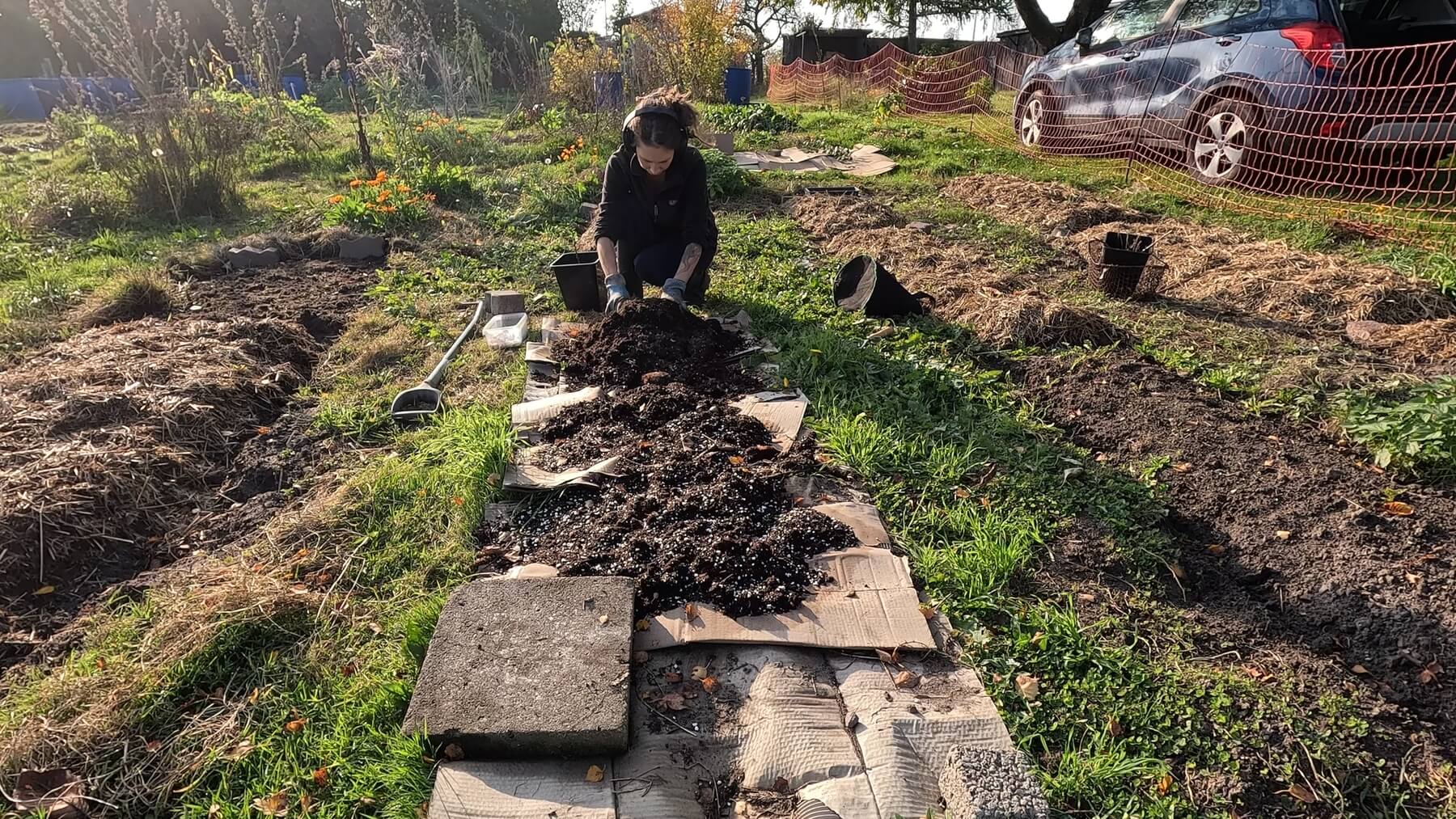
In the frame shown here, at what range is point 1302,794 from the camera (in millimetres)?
1591

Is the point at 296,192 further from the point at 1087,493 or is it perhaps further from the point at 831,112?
the point at 831,112

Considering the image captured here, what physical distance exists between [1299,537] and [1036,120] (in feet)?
26.3

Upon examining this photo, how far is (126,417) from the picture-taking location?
311 cm

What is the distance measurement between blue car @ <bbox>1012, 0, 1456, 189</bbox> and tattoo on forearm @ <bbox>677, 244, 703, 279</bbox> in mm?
4424

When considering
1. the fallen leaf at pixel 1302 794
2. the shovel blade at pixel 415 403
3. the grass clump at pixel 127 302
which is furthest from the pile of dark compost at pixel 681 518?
the grass clump at pixel 127 302

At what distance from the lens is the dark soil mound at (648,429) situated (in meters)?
2.86

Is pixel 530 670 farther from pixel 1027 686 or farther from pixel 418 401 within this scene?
pixel 418 401

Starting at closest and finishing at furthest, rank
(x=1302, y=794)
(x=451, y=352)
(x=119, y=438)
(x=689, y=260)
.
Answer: (x=1302, y=794)
(x=119, y=438)
(x=451, y=352)
(x=689, y=260)

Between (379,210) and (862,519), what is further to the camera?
(379,210)

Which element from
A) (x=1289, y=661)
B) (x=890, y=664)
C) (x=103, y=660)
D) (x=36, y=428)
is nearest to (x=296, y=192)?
(x=36, y=428)

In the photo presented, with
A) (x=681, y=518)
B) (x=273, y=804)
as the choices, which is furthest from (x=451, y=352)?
(x=273, y=804)

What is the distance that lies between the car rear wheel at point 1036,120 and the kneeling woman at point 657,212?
6294 mm

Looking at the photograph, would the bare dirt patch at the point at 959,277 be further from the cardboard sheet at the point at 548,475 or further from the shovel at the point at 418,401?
the shovel at the point at 418,401

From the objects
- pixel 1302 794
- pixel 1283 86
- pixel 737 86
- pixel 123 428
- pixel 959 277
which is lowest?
pixel 1302 794
